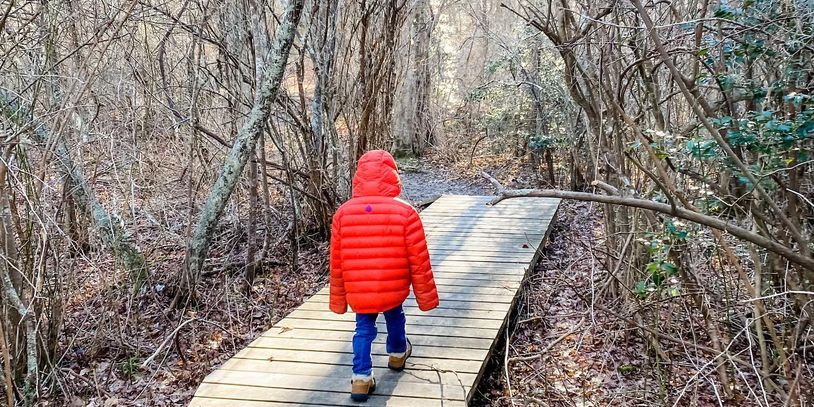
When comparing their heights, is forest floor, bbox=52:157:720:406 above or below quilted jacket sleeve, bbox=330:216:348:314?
below

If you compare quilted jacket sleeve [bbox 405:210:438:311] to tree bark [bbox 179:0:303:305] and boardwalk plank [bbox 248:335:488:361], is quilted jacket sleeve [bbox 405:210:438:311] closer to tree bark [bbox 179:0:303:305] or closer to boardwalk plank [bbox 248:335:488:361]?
boardwalk plank [bbox 248:335:488:361]

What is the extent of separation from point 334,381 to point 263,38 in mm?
4101

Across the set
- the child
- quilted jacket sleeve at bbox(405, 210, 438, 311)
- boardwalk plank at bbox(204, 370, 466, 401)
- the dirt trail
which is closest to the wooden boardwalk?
boardwalk plank at bbox(204, 370, 466, 401)

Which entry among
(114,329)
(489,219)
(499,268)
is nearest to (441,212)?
(489,219)

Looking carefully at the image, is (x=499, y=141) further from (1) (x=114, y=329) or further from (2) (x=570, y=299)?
(1) (x=114, y=329)

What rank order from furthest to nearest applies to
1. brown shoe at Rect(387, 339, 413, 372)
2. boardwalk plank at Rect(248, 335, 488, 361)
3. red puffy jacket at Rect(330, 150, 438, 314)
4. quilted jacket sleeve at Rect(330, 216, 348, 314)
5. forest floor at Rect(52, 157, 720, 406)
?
forest floor at Rect(52, 157, 720, 406) → boardwalk plank at Rect(248, 335, 488, 361) → brown shoe at Rect(387, 339, 413, 372) → quilted jacket sleeve at Rect(330, 216, 348, 314) → red puffy jacket at Rect(330, 150, 438, 314)

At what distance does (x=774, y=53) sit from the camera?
353cm

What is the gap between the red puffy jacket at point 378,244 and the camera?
3.56 metres

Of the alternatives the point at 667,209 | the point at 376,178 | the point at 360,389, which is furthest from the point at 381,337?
the point at 667,209

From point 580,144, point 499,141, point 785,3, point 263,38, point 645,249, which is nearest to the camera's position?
point 785,3

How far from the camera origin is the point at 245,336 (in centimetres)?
585

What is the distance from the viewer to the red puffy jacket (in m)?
3.56

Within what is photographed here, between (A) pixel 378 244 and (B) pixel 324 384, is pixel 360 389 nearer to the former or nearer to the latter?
(B) pixel 324 384

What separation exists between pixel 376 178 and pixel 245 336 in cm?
293
